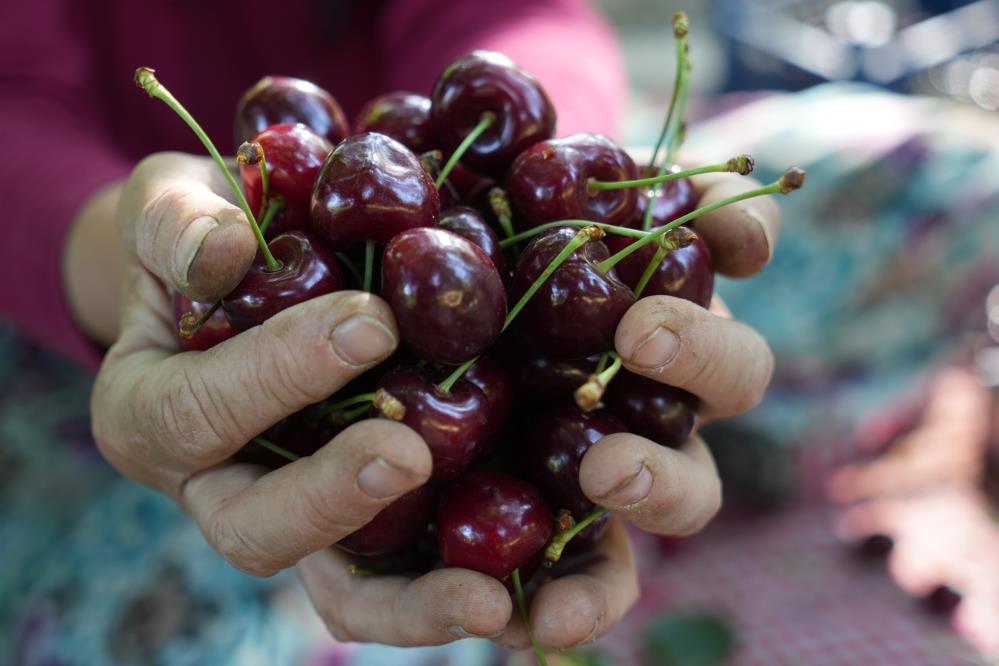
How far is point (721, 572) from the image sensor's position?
1.53 m

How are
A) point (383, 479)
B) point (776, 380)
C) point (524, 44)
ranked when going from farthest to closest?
point (776, 380) < point (524, 44) < point (383, 479)

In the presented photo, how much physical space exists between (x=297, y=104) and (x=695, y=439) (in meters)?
0.53

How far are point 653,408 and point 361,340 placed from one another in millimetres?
294

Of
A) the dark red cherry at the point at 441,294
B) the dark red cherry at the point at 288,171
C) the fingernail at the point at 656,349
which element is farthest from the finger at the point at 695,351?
the dark red cherry at the point at 288,171

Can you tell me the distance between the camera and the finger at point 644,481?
2.16 ft

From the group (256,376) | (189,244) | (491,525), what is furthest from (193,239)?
(491,525)

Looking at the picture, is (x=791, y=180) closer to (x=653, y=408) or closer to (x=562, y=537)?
(x=653, y=408)

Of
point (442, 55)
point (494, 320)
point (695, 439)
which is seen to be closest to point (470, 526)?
point (494, 320)

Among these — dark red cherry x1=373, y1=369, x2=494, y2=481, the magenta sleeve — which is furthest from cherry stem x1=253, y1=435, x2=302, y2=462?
the magenta sleeve

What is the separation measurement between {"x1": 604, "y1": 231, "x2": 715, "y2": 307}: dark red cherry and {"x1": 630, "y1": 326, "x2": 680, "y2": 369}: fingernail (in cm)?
11

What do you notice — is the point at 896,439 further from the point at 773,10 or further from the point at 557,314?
the point at 773,10

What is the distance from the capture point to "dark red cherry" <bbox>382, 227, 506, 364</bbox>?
632 mm

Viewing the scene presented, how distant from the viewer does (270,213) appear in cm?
76

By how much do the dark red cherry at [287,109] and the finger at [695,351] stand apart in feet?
1.33
